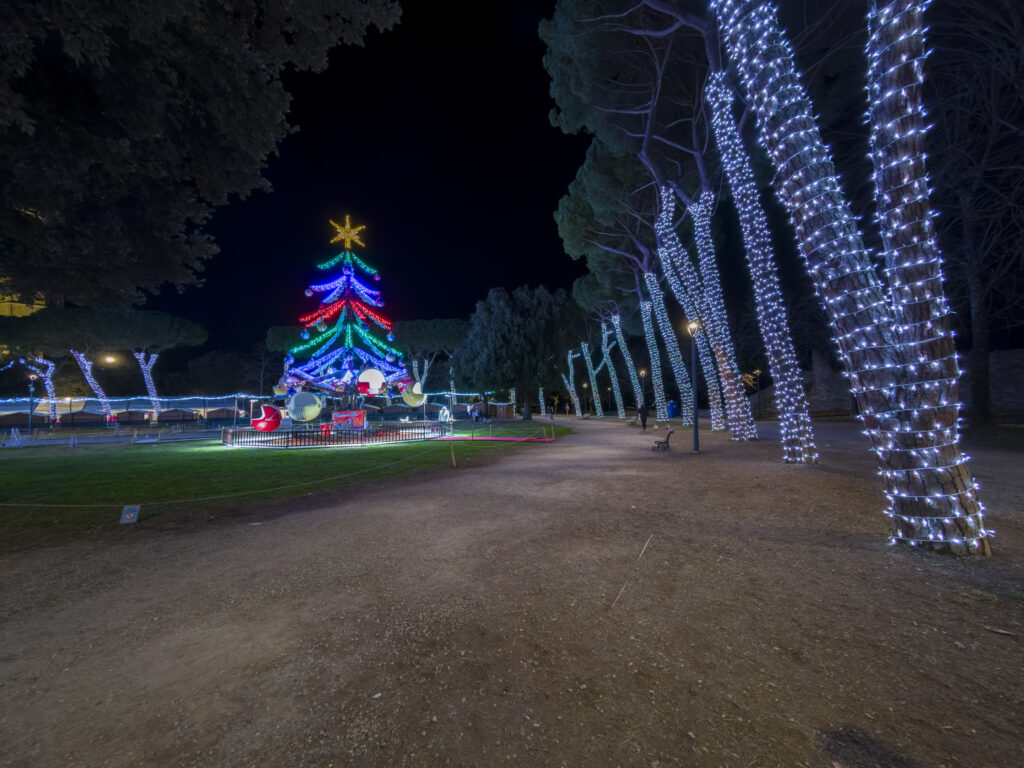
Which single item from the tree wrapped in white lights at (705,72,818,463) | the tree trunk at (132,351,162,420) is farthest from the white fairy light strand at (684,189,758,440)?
the tree trunk at (132,351,162,420)

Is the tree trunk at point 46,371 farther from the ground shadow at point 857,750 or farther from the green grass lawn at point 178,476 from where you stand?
the ground shadow at point 857,750

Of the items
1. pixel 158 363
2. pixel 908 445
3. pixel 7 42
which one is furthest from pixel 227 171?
pixel 158 363

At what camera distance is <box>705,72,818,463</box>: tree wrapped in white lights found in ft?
32.6

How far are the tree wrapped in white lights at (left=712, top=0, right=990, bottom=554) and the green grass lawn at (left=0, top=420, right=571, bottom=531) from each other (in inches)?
346

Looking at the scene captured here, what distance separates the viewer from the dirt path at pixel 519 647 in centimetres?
199

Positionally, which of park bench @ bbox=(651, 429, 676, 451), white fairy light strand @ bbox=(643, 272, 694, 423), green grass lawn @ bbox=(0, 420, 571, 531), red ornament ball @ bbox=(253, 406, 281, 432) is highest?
white fairy light strand @ bbox=(643, 272, 694, 423)

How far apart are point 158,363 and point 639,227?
191 feet

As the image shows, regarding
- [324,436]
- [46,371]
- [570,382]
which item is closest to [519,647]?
[324,436]

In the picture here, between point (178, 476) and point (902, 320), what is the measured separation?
44.4 feet

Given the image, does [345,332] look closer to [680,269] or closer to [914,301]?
[680,269]

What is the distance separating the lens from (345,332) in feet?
63.7

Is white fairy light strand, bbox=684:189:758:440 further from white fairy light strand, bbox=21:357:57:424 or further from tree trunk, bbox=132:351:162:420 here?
white fairy light strand, bbox=21:357:57:424

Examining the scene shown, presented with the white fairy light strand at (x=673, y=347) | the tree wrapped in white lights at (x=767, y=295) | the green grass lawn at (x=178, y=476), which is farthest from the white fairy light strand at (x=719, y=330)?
the green grass lawn at (x=178, y=476)

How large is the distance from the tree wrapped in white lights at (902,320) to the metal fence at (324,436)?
1608 cm
